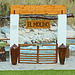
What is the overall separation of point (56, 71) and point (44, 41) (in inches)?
680

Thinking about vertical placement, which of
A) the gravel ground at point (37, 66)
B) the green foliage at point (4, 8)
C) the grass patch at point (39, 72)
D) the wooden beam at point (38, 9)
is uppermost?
the green foliage at point (4, 8)

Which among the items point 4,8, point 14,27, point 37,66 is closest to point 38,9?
point 14,27

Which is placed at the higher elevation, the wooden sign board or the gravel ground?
the wooden sign board

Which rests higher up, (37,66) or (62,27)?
(62,27)

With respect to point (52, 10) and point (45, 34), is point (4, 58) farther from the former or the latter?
point (45, 34)

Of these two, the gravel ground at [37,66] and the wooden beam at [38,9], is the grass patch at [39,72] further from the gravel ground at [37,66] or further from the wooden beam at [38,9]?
the wooden beam at [38,9]

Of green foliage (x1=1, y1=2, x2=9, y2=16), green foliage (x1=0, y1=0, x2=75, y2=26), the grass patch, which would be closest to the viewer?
the grass patch

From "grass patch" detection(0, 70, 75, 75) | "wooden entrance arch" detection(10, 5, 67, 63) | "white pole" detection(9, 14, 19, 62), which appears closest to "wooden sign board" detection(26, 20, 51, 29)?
"wooden entrance arch" detection(10, 5, 67, 63)

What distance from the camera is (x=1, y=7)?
29.1 metres

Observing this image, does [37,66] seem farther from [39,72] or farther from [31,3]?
[31,3]

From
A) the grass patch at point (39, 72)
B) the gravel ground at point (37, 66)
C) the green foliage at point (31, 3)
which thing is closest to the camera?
the grass patch at point (39, 72)

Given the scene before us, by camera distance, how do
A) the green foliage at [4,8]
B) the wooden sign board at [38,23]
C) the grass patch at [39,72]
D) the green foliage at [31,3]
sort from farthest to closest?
the green foliage at [31,3] → the green foliage at [4,8] → the wooden sign board at [38,23] → the grass patch at [39,72]

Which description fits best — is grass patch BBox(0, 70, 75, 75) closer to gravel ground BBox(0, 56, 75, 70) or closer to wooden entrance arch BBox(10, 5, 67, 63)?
gravel ground BBox(0, 56, 75, 70)

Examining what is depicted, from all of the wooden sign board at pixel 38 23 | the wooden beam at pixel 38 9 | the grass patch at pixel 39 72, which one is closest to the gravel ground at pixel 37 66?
the grass patch at pixel 39 72
